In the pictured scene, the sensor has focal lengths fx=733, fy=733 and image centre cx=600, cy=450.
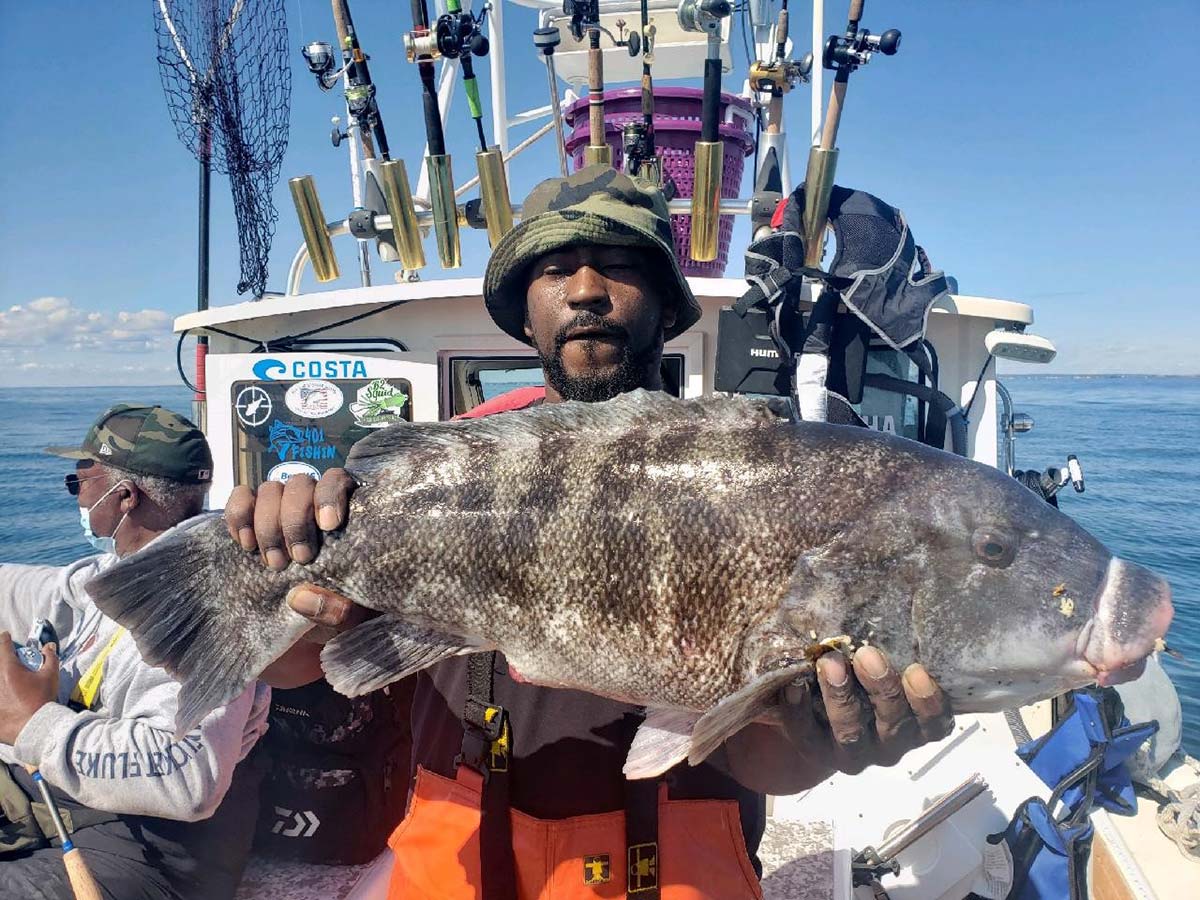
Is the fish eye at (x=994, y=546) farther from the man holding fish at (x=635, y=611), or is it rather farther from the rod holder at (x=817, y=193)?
the rod holder at (x=817, y=193)

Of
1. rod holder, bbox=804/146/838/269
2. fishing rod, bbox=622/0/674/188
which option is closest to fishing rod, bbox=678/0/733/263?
fishing rod, bbox=622/0/674/188

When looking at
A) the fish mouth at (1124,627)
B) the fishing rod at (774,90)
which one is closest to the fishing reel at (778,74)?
the fishing rod at (774,90)

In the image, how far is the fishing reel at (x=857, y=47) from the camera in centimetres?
479

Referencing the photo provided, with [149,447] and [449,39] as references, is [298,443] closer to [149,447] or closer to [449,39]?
[149,447]

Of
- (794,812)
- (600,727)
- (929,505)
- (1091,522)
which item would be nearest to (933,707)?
(929,505)

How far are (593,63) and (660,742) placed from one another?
4583 mm

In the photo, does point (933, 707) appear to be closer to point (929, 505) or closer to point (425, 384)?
point (929, 505)

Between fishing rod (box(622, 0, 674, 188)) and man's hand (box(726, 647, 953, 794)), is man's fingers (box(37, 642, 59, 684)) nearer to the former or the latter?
man's hand (box(726, 647, 953, 794))

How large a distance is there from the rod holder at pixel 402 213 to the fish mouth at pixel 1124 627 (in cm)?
485

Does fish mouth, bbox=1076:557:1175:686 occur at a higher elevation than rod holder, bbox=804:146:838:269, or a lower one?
lower

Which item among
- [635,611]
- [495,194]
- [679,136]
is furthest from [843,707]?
[679,136]

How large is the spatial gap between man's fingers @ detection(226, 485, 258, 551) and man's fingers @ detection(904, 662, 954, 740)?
1.57 metres

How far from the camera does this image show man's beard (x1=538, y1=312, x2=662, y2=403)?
2.23m

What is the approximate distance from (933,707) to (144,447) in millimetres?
3441
